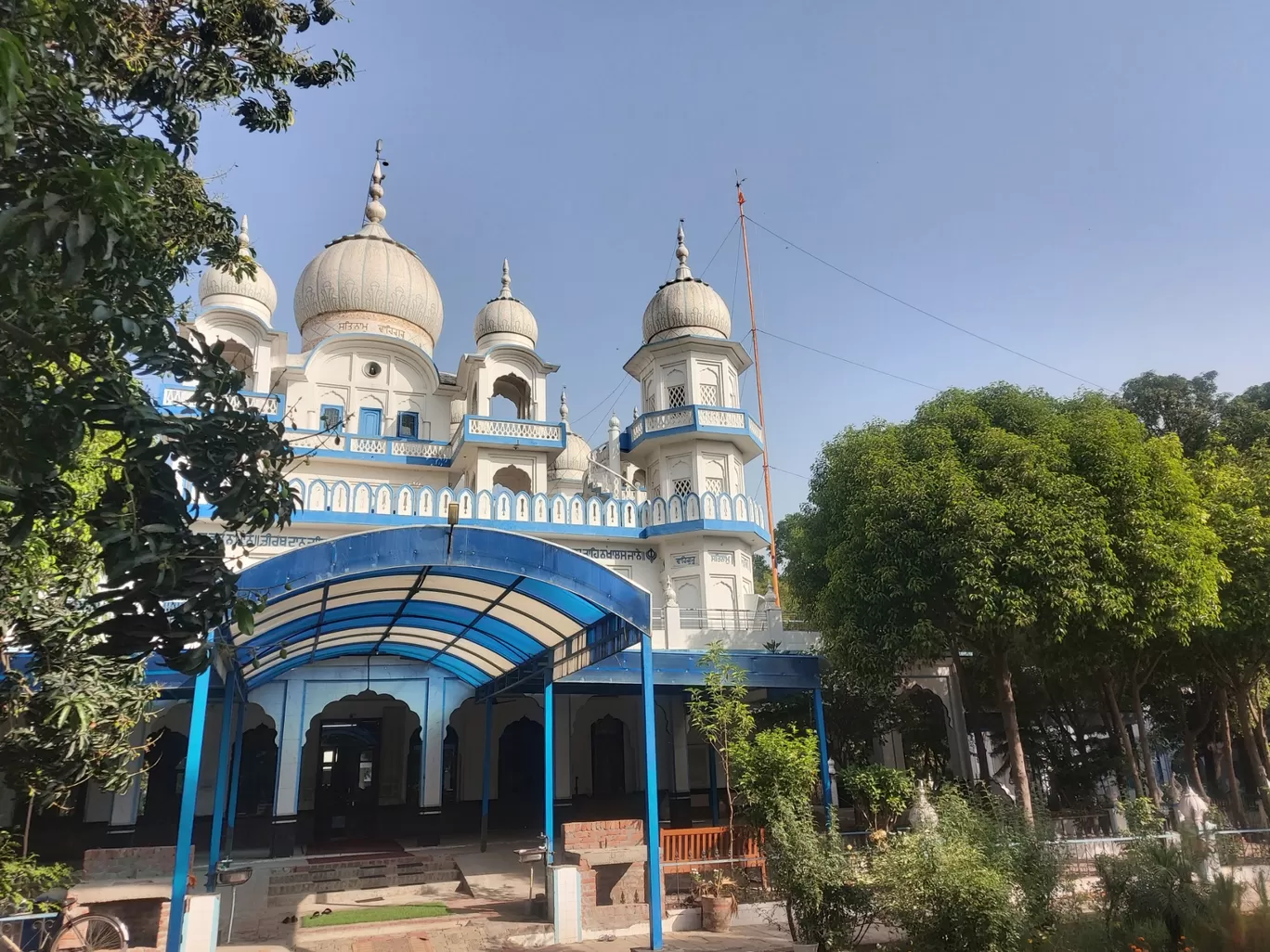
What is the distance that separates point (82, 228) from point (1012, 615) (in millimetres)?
13463

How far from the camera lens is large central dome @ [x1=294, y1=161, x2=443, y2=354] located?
26125 millimetres

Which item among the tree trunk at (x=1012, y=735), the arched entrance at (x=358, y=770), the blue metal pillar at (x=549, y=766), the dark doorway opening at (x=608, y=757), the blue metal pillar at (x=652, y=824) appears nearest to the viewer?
the blue metal pillar at (x=652, y=824)

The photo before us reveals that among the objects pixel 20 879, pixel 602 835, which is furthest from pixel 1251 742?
pixel 20 879

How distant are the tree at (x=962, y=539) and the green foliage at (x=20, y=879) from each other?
11.9 meters

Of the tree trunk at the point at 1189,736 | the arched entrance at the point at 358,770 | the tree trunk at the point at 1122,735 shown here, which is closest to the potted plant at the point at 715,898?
the tree trunk at the point at 1122,735

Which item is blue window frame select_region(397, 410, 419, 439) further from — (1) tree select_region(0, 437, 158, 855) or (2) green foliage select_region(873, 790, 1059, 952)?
(2) green foliage select_region(873, 790, 1059, 952)

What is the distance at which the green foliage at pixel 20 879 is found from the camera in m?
7.98

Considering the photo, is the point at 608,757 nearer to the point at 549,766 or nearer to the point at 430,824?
the point at 430,824

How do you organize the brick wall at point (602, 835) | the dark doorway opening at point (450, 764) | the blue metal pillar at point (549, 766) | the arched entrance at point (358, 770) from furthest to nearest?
the dark doorway opening at point (450, 764) → the arched entrance at point (358, 770) → the blue metal pillar at point (549, 766) → the brick wall at point (602, 835)

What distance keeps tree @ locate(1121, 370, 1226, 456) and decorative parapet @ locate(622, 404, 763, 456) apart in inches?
436

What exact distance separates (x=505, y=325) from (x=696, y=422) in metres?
7.54

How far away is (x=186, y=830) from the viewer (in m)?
7.56

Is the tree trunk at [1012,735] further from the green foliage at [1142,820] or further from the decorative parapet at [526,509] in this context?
the decorative parapet at [526,509]

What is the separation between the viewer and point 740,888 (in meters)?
11.3
